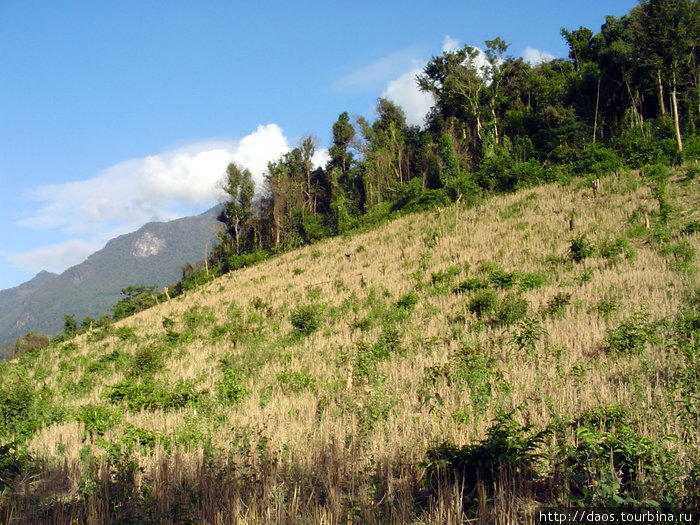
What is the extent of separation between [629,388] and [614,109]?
33056mm

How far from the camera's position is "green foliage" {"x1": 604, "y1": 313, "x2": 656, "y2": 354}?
6.39 meters

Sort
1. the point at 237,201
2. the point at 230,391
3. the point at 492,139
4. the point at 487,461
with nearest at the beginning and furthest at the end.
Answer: the point at 487,461, the point at 230,391, the point at 492,139, the point at 237,201

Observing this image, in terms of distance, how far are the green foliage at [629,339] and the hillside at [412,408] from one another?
3 centimetres

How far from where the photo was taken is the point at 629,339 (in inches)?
259

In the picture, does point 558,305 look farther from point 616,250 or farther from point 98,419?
point 98,419

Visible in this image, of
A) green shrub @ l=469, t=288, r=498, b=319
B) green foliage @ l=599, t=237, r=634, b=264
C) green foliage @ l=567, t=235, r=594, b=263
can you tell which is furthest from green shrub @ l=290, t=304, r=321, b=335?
green foliage @ l=599, t=237, r=634, b=264

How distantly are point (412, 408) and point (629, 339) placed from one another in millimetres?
3327

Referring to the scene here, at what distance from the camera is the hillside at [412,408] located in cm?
348

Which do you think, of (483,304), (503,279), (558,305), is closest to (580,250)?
(503,279)

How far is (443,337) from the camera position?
383 inches

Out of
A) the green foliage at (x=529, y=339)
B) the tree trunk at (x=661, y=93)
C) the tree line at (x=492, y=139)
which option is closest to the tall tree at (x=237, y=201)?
the tree line at (x=492, y=139)

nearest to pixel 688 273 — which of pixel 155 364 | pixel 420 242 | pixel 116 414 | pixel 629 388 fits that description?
pixel 629 388

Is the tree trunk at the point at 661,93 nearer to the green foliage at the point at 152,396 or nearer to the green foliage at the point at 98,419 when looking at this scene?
the green foliage at the point at 152,396

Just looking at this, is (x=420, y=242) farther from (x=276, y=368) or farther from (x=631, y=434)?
(x=631, y=434)
